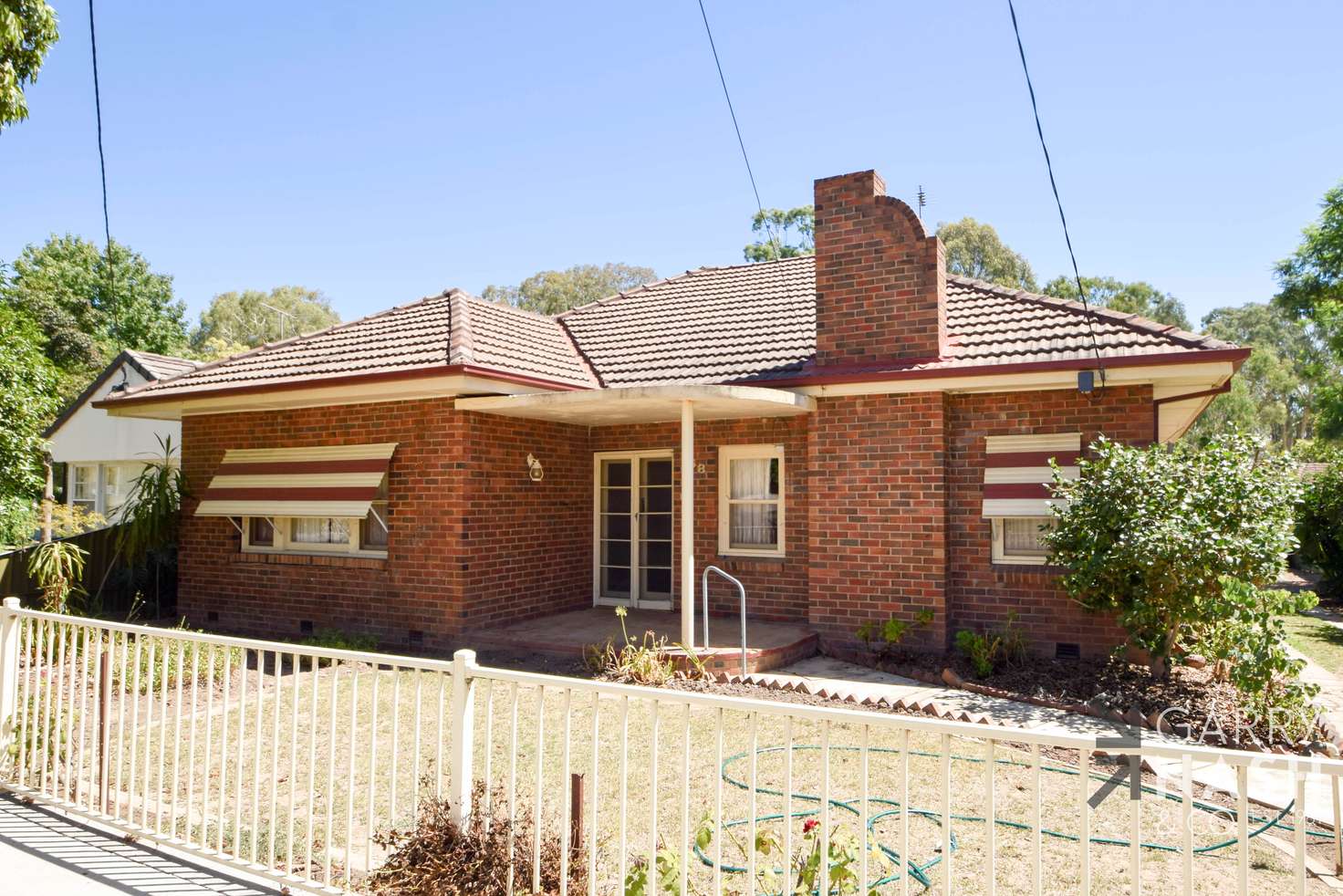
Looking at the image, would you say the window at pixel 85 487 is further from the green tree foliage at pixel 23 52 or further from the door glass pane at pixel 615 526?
the door glass pane at pixel 615 526

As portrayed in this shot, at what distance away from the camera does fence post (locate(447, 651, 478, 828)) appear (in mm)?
3732

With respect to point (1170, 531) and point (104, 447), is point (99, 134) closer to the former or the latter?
point (1170, 531)

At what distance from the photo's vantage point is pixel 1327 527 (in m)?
16.9

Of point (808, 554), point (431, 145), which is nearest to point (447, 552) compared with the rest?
point (808, 554)

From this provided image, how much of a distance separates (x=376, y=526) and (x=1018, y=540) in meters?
7.67

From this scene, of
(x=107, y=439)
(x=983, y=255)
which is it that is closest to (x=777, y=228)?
(x=983, y=255)

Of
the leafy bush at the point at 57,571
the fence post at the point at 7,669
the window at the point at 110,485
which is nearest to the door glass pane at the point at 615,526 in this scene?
the leafy bush at the point at 57,571

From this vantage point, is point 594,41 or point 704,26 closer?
point 704,26

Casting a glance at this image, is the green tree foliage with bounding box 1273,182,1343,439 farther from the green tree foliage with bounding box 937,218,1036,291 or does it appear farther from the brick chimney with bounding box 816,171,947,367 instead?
the brick chimney with bounding box 816,171,947,367

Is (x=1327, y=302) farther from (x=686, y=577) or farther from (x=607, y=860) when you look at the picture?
(x=607, y=860)

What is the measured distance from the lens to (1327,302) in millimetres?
25688

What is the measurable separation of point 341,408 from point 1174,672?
985cm

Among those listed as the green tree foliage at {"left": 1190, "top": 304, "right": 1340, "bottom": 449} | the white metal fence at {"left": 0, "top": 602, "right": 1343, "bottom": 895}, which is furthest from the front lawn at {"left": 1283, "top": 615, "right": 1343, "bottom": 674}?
the green tree foliage at {"left": 1190, "top": 304, "right": 1340, "bottom": 449}

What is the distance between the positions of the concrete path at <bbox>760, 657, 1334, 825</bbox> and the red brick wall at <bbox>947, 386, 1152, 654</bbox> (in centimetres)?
147
